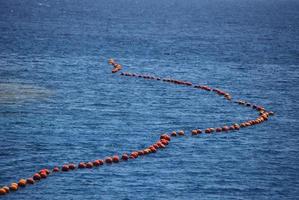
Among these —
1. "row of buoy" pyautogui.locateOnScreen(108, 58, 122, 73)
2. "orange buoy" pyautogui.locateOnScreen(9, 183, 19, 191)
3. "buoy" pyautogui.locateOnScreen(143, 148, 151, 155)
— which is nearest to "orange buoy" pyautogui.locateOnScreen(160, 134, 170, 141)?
"buoy" pyautogui.locateOnScreen(143, 148, 151, 155)

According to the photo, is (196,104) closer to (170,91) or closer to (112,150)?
(170,91)

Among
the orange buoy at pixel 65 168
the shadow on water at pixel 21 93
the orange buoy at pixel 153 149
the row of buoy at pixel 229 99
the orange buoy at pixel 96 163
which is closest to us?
the orange buoy at pixel 65 168

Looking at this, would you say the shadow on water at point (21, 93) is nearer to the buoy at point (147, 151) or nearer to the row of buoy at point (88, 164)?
the row of buoy at point (88, 164)

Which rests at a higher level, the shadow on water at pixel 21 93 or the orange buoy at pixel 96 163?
the orange buoy at pixel 96 163

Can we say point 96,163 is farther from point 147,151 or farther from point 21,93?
point 21,93

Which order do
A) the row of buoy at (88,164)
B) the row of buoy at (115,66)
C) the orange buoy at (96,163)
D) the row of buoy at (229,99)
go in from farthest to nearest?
the row of buoy at (115,66), the row of buoy at (229,99), the orange buoy at (96,163), the row of buoy at (88,164)

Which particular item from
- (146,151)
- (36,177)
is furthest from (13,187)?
(146,151)

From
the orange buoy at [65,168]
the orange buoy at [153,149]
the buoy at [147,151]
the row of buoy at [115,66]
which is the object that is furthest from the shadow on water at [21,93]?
the orange buoy at [65,168]
